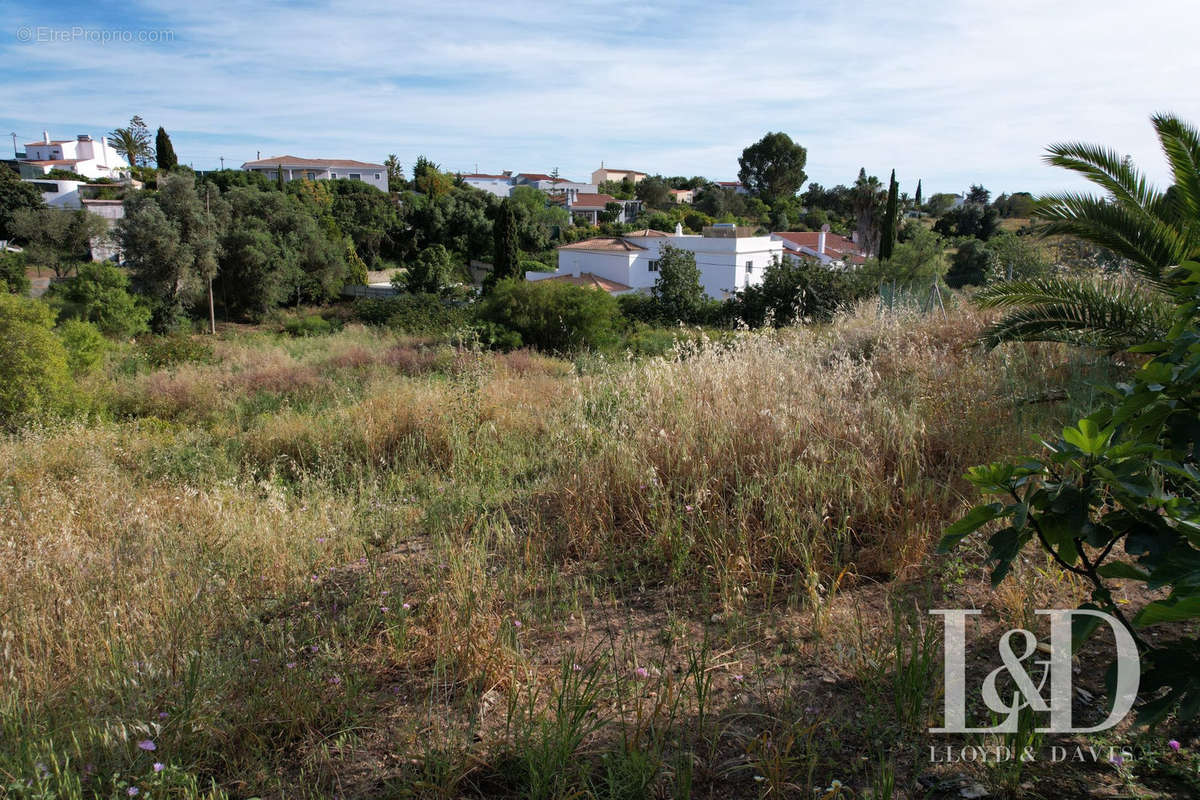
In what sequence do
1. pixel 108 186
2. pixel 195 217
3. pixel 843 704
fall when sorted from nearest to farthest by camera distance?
pixel 843 704 < pixel 195 217 < pixel 108 186

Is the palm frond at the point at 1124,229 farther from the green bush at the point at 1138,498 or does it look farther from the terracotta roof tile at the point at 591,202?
the terracotta roof tile at the point at 591,202

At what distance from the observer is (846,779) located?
1.89 m

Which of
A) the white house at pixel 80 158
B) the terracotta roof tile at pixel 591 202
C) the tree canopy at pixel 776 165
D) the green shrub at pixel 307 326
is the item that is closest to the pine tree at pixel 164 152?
the white house at pixel 80 158

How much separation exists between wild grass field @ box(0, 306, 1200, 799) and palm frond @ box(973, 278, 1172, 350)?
51cm

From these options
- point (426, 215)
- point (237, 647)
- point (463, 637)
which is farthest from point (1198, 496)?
point (426, 215)

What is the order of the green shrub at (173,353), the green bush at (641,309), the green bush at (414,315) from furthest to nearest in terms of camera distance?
1. the green bush at (641,309)
2. the green bush at (414,315)
3. the green shrub at (173,353)

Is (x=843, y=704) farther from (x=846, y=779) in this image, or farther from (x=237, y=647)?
(x=237, y=647)

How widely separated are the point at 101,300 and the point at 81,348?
16.7 meters

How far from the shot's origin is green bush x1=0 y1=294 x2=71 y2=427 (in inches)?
370

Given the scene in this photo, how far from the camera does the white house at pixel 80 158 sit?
70375 millimetres

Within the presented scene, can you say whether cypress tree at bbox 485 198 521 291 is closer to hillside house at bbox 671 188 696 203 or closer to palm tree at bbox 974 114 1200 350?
palm tree at bbox 974 114 1200 350

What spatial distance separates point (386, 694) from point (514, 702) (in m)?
0.56

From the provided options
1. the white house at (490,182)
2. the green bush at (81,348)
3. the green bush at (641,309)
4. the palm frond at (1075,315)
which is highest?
the white house at (490,182)

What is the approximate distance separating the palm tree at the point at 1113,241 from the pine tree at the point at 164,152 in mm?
60882
